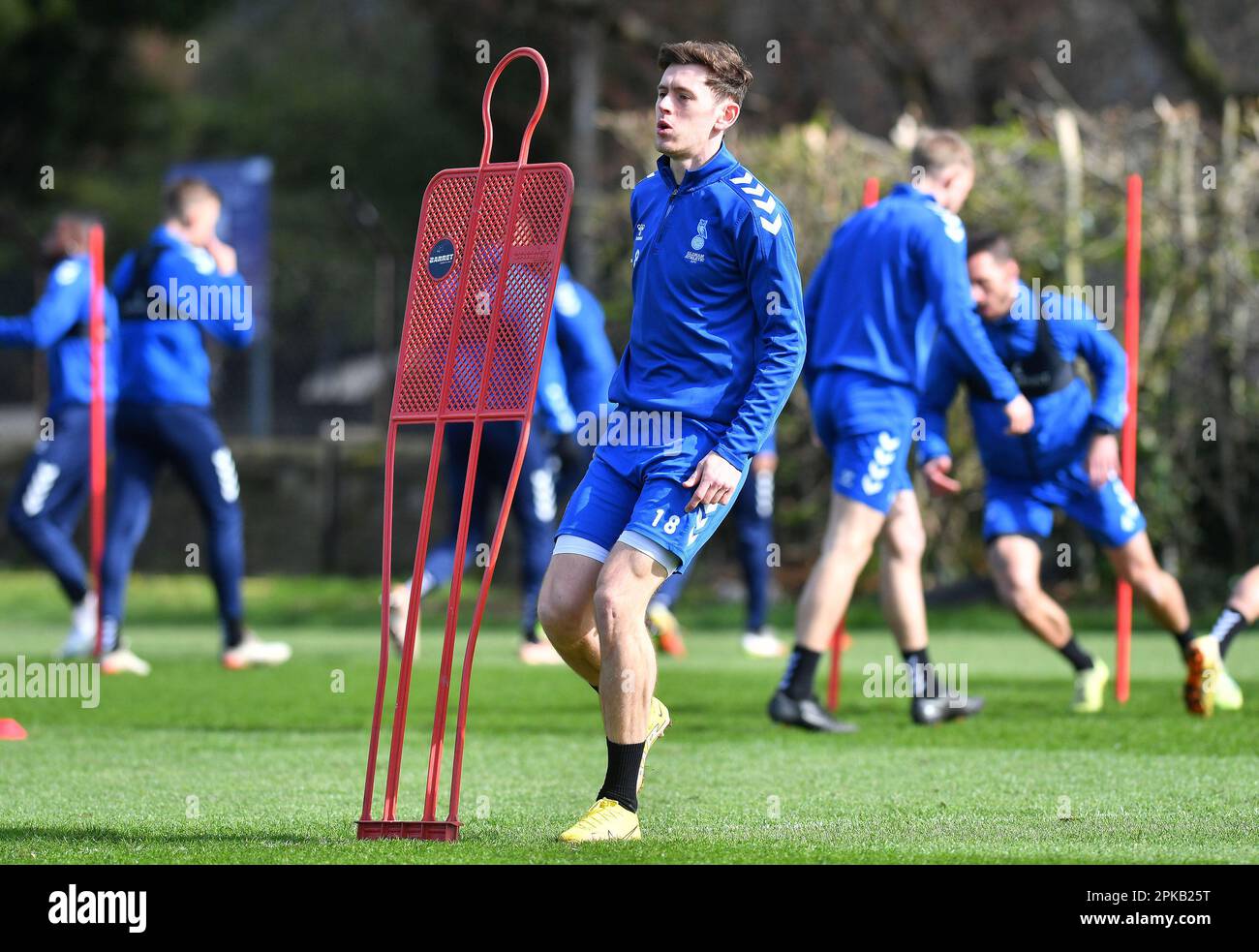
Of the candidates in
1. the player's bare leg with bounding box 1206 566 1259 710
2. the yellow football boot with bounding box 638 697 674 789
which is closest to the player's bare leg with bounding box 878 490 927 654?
the player's bare leg with bounding box 1206 566 1259 710

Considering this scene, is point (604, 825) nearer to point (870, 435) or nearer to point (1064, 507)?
point (870, 435)

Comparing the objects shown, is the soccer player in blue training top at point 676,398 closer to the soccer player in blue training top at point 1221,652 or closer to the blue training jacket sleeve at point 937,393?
the blue training jacket sleeve at point 937,393

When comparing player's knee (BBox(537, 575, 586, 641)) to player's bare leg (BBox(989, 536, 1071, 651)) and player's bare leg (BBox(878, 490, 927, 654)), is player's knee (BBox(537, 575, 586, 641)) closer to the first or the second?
player's bare leg (BBox(878, 490, 927, 654))

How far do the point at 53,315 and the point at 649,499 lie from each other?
256 inches

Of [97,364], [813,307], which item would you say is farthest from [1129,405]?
[97,364]

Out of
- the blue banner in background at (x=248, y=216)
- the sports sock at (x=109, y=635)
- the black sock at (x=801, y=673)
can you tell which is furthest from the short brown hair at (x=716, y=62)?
the blue banner in background at (x=248, y=216)

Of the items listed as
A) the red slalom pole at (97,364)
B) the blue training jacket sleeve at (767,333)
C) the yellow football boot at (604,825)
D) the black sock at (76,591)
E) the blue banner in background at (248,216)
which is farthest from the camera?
the blue banner in background at (248,216)

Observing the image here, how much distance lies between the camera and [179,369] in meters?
10.3

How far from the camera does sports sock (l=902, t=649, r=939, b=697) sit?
816 cm

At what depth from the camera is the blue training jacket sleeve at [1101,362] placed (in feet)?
27.3

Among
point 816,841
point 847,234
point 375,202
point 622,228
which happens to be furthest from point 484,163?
point 375,202

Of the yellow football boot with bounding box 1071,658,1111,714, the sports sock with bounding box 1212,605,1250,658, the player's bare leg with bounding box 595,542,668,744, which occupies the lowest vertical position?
the yellow football boot with bounding box 1071,658,1111,714

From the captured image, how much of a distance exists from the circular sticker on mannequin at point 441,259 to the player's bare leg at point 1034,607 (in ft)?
12.7

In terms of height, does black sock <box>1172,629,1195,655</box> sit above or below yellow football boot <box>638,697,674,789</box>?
below
